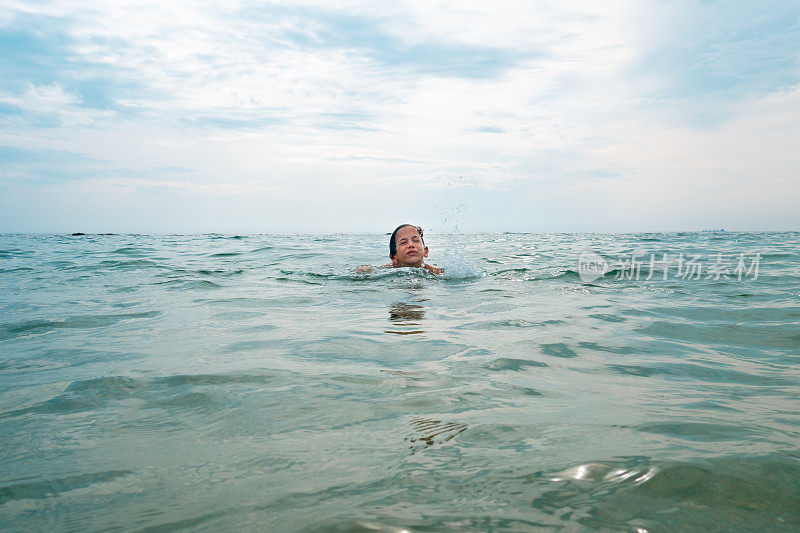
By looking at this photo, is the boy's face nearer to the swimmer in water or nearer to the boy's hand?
the swimmer in water

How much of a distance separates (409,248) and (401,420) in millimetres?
7805

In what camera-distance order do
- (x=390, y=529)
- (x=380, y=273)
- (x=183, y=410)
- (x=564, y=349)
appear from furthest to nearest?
(x=380, y=273) < (x=564, y=349) < (x=183, y=410) < (x=390, y=529)

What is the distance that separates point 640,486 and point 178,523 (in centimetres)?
144

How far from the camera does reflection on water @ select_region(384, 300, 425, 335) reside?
14.3 ft

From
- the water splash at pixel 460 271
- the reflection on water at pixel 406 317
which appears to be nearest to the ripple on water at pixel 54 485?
the reflection on water at pixel 406 317

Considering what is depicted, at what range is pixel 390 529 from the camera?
1.34m

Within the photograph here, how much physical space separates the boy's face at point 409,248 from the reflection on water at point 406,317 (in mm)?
4000

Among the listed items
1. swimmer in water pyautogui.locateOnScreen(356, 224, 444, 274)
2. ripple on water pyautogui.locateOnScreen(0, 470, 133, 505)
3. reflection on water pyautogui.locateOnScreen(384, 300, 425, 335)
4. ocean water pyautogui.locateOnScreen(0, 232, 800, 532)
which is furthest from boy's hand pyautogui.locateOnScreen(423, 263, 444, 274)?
ripple on water pyautogui.locateOnScreen(0, 470, 133, 505)

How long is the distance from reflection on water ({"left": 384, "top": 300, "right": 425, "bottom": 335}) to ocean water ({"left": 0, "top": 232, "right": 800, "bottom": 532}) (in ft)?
0.11

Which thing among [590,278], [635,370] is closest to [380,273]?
[590,278]

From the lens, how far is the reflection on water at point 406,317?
14.3ft

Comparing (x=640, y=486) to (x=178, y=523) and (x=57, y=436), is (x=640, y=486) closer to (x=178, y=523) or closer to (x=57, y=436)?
(x=178, y=523)

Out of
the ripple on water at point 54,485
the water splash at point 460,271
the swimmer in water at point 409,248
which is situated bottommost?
the ripple on water at point 54,485

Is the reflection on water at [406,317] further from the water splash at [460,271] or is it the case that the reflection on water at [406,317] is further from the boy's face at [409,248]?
the boy's face at [409,248]
